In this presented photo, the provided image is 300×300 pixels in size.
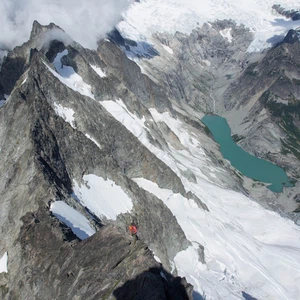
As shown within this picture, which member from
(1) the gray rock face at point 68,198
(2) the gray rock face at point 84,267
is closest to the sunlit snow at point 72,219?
(1) the gray rock face at point 68,198

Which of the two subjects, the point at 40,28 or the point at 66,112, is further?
the point at 40,28

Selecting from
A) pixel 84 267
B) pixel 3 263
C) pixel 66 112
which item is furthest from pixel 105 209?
pixel 84 267

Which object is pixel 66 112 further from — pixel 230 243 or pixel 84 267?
pixel 84 267

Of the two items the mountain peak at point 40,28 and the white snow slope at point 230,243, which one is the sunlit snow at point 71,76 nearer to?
the white snow slope at point 230,243

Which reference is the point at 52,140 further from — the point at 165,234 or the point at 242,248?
the point at 242,248

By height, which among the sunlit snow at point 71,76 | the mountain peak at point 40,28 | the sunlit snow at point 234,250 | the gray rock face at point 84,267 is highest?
the mountain peak at point 40,28

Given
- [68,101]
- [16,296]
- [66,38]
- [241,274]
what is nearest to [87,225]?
[16,296]
